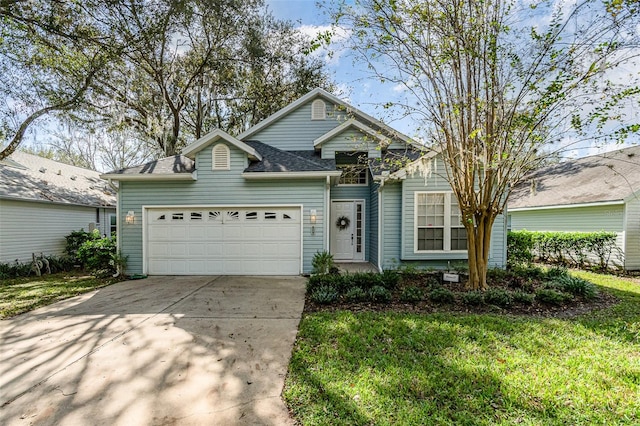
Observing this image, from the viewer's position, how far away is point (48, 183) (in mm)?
12031

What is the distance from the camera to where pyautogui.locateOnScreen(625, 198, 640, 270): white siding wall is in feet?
29.5

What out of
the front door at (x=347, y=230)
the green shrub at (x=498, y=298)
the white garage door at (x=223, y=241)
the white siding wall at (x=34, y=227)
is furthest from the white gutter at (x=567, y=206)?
the white siding wall at (x=34, y=227)

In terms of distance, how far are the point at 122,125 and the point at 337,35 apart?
11.1m

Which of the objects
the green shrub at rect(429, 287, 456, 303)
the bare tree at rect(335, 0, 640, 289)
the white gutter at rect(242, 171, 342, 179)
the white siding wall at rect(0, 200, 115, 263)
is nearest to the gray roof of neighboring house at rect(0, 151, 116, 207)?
the white siding wall at rect(0, 200, 115, 263)

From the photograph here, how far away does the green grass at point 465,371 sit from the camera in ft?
Answer: 8.54

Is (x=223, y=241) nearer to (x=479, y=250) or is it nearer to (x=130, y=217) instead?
(x=130, y=217)

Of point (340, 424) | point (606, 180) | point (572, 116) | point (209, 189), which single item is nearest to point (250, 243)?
point (209, 189)

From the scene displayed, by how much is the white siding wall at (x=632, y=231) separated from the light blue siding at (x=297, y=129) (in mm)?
10003

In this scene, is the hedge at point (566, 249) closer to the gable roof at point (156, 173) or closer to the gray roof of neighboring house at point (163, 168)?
the gable roof at point (156, 173)

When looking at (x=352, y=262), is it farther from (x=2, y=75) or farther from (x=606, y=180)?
(x=2, y=75)

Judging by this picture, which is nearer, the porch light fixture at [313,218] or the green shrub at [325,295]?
the green shrub at [325,295]

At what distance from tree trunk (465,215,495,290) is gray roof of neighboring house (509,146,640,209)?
144 inches

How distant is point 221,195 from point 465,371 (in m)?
7.32

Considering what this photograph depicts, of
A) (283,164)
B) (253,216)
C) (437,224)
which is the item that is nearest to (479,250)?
(437,224)
